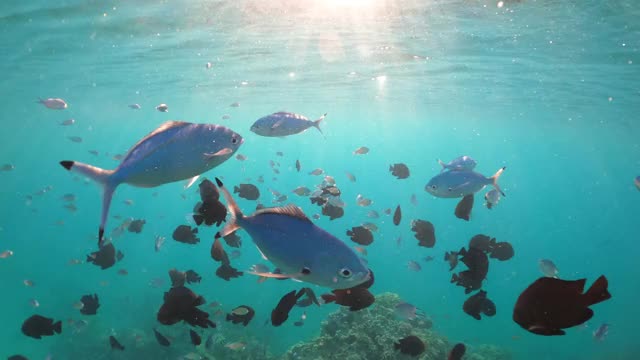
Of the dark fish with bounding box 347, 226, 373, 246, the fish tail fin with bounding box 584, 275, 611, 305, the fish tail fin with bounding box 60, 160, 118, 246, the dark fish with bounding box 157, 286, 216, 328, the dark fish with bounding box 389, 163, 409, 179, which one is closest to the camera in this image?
the fish tail fin with bounding box 584, 275, 611, 305

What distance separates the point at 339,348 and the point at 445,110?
131 ft

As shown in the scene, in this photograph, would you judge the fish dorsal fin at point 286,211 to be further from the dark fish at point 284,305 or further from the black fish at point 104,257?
the black fish at point 104,257

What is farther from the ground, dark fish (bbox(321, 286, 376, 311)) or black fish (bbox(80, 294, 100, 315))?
dark fish (bbox(321, 286, 376, 311))

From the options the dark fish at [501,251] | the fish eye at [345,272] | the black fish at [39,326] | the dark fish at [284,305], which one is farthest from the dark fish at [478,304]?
the black fish at [39,326]

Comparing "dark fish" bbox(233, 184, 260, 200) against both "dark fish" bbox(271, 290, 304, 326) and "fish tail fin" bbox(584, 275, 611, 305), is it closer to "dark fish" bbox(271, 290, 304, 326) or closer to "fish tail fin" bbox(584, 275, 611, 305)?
"dark fish" bbox(271, 290, 304, 326)

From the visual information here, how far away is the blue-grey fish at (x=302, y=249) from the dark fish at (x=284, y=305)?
114cm

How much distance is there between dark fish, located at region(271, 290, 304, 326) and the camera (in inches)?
158

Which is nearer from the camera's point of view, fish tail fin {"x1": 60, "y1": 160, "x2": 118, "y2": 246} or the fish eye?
fish tail fin {"x1": 60, "y1": 160, "x2": 118, "y2": 246}

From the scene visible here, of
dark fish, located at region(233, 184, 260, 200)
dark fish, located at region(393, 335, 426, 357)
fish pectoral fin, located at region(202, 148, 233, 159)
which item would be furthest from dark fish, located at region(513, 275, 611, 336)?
dark fish, located at region(233, 184, 260, 200)

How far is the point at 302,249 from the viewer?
2867mm

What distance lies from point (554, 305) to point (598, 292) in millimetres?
274

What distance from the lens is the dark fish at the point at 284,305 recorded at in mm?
4023

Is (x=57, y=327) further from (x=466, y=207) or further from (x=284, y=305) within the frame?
(x=466, y=207)

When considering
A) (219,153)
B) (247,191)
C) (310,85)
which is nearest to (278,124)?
(247,191)
